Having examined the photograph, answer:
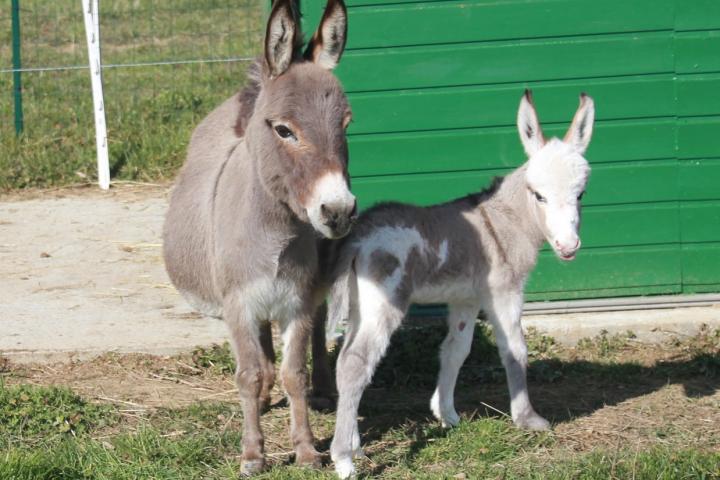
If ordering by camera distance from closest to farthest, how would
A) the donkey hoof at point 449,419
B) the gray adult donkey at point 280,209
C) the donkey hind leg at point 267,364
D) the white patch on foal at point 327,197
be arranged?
the white patch on foal at point 327,197 → the gray adult donkey at point 280,209 → the donkey hoof at point 449,419 → the donkey hind leg at point 267,364

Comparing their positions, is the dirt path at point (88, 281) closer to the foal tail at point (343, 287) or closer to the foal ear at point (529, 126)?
the foal tail at point (343, 287)

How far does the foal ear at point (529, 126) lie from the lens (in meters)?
5.55

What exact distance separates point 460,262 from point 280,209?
1006 mm

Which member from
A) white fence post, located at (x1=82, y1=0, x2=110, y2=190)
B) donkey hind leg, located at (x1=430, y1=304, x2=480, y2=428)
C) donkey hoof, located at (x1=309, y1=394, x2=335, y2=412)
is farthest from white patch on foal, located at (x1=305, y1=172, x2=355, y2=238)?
white fence post, located at (x1=82, y1=0, x2=110, y2=190)

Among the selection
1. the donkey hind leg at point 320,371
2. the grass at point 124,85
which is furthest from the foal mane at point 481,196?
the grass at point 124,85

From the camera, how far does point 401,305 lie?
529cm

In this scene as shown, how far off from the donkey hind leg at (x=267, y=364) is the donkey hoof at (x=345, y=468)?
1021 mm

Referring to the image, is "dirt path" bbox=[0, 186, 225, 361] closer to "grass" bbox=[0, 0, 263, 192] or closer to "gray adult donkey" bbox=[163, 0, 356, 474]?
"grass" bbox=[0, 0, 263, 192]

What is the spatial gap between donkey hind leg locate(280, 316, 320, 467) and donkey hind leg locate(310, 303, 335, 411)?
0.90 meters

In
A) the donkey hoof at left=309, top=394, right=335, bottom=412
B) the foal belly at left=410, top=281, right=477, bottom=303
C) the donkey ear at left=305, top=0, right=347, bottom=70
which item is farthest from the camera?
the donkey hoof at left=309, top=394, right=335, bottom=412

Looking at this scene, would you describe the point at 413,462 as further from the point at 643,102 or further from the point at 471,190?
the point at 643,102

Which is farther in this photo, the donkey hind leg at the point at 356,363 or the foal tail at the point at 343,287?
the foal tail at the point at 343,287

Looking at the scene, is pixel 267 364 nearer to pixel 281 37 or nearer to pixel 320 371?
pixel 320 371

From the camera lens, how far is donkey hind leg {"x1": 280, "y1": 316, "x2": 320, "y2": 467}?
17.2ft
